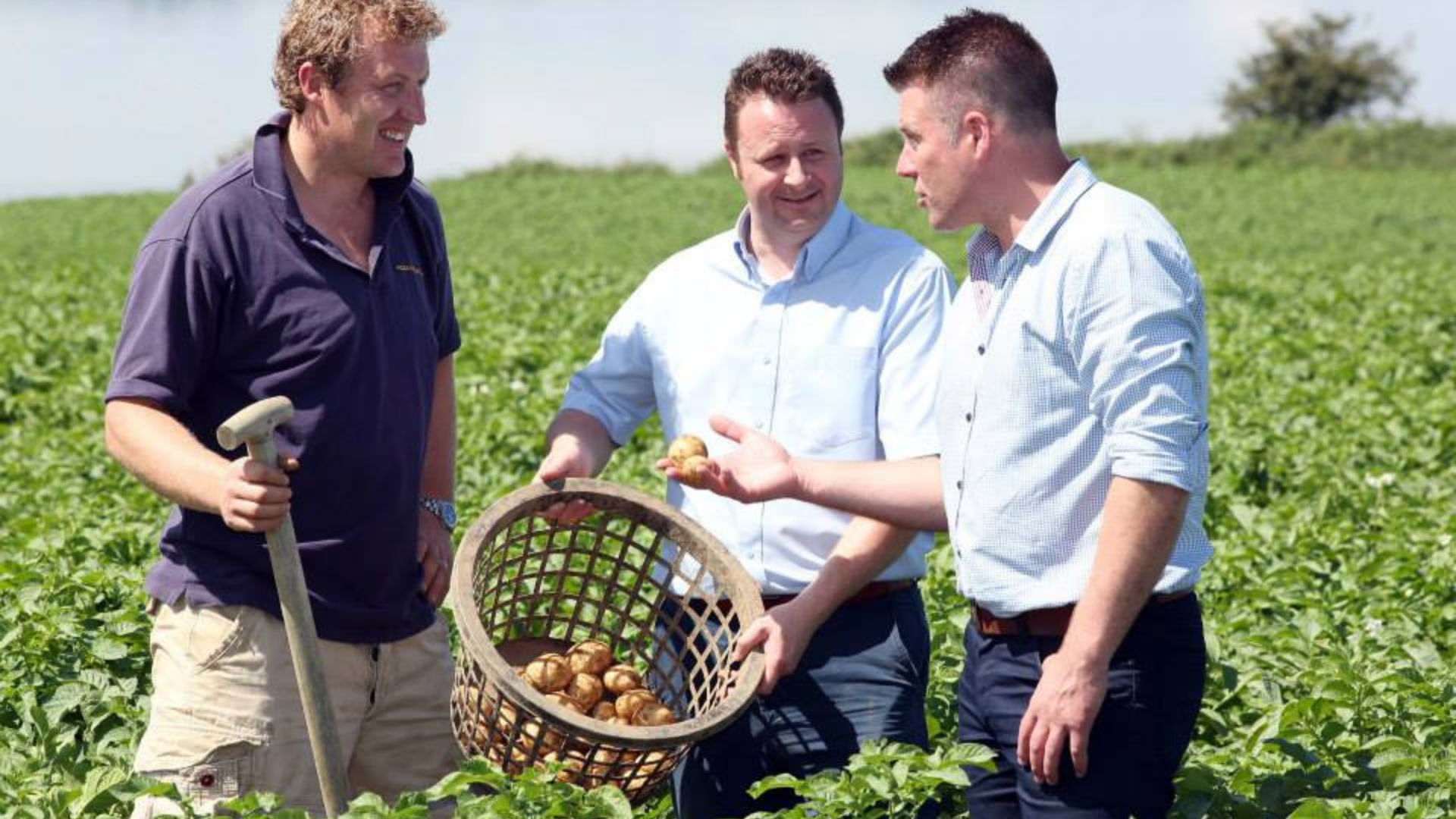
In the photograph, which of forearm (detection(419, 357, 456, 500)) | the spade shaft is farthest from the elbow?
forearm (detection(419, 357, 456, 500))

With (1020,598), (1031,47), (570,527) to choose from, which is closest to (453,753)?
(570,527)

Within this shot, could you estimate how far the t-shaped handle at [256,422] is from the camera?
3.14m

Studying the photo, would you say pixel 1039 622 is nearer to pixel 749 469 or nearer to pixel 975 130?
pixel 749 469

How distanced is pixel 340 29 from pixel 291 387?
2.17ft

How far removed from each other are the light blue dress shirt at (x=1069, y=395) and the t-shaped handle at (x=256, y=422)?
1.17 meters

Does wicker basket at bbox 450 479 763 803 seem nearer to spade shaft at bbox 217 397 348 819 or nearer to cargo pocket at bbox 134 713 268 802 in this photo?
spade shaft at bbox 217 397 348 819

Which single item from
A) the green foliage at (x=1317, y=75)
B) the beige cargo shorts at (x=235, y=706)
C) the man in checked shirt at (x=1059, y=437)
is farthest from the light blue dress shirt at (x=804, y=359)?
the green foliage at (x=1317, y=75)

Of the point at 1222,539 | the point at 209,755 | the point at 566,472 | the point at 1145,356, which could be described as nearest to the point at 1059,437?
the point at 1145,356

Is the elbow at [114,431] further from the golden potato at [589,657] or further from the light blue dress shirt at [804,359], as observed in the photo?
the light blue dress shirt at [804,359]

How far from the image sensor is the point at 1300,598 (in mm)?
6082

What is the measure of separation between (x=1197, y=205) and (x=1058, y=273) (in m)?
35.7

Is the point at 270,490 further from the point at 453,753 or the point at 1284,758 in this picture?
the point at 1284,758

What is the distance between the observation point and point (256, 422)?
10.4ft

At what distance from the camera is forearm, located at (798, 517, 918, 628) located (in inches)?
146
